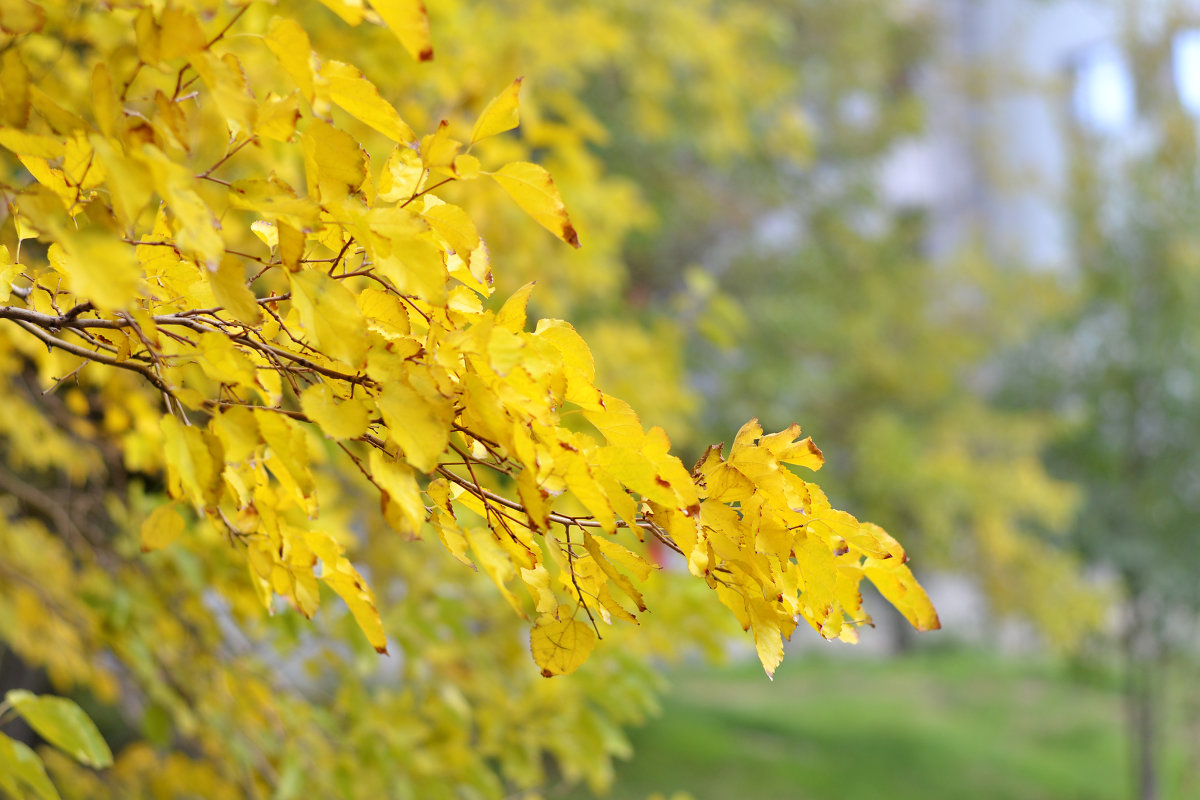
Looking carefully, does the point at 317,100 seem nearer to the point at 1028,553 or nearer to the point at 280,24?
the point at 280,24

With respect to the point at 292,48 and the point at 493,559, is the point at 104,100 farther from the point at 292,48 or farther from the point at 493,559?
the point at 493,559

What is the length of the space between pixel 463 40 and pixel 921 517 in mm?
3137

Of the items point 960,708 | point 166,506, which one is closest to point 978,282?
point 960,708

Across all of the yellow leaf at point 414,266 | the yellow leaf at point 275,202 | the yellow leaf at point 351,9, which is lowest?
the yellow leaf at point 275,202

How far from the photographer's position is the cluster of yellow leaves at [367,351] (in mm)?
456

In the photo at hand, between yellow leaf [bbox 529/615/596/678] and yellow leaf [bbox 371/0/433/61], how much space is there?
287 millimetres

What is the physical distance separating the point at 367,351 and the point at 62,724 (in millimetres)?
478

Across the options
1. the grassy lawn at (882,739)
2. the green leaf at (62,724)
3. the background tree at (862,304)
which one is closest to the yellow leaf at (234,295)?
the green leaf at (62,724)

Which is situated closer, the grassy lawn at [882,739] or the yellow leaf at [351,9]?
the yellow leaf at [351,9]

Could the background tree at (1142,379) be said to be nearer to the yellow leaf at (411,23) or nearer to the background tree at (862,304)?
the background tree at (862,304)

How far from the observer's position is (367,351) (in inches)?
18.8

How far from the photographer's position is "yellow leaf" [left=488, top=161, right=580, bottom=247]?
1.74 ft

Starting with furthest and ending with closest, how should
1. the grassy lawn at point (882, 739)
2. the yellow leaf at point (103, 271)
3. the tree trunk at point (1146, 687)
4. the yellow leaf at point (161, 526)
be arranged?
the grassy lawn at point (882, 739) < the tree trunk at point (1146, 687) < the yellow leaf at point (161, 526) < the yellow leaf at point (103, 271)

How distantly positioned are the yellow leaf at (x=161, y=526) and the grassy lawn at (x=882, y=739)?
3.90 metres
